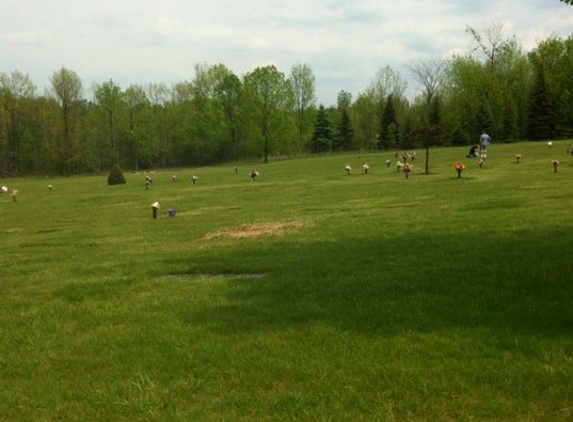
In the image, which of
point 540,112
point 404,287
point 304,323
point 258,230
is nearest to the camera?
point 304,323

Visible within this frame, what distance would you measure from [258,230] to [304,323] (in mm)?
8457

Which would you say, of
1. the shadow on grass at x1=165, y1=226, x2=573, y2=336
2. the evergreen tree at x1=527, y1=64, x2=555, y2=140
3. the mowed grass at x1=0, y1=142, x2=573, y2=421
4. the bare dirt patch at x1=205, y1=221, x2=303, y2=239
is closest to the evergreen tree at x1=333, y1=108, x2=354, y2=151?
the evergreen tree at x1=527, y1=64, x2=555, y2=140

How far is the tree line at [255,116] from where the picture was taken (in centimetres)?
6712

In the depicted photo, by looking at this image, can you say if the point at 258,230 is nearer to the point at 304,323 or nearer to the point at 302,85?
the point at 304,323

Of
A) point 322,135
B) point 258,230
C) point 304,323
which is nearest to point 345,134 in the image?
point 322,135

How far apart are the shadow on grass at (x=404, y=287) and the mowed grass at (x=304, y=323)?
0.04 meters

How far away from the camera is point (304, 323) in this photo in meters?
6.66

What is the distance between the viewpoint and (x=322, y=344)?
5930 mm

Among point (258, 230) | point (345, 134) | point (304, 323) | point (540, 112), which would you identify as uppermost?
point (540, 112)

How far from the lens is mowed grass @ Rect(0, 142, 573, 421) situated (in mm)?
4727

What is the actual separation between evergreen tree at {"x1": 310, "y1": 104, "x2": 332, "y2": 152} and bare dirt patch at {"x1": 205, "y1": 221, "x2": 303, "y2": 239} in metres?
67.1

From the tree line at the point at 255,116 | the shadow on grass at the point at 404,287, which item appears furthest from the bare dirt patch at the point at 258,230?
the tree line at the point at 255,116

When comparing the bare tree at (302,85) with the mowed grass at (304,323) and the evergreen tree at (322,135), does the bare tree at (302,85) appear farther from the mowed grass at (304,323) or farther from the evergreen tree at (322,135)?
the mowed grass at (304,323)

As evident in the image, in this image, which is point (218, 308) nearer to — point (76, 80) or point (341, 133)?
point (341, 133)
